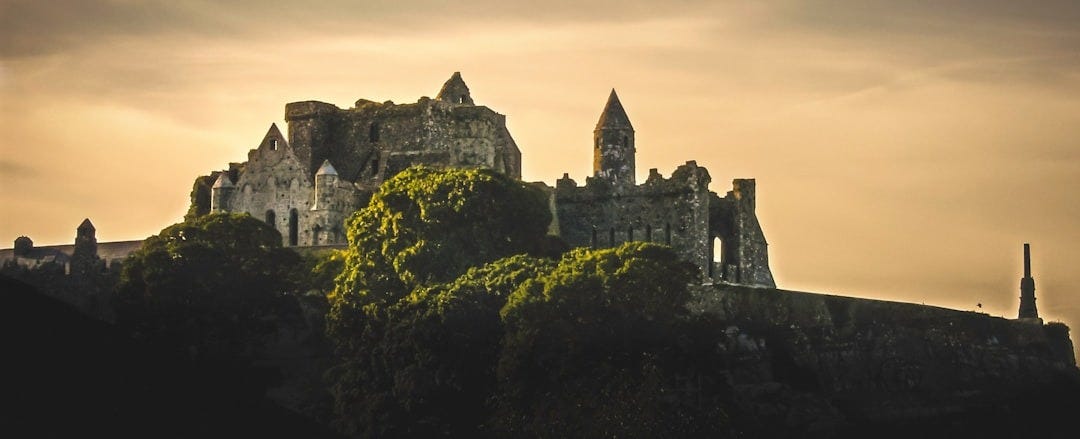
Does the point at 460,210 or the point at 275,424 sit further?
the point at 460,210

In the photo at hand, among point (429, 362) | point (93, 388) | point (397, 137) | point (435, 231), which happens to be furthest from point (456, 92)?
point (93, 388)

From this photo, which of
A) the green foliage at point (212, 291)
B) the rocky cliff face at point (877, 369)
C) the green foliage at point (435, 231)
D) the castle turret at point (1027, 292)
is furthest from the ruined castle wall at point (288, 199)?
the castle turret at point (1027, 292)

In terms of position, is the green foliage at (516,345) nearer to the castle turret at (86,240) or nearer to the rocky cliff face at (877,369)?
the rocky cliff face at (877,369)

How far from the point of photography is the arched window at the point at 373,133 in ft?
378

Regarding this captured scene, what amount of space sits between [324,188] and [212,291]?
13.1 m

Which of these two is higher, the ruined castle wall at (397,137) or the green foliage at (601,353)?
the ruined castle wall at (397,137)

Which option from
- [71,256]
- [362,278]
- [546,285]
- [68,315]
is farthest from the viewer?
[71,256]

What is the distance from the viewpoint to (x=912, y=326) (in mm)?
98938

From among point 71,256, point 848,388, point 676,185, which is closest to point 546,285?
point 848,388

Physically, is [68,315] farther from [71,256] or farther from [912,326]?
[71,256]

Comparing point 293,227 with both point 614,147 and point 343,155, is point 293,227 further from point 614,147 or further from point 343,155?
point 614,147

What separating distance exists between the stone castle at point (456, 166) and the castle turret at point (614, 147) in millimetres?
48

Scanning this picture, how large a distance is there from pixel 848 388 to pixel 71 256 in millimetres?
41266

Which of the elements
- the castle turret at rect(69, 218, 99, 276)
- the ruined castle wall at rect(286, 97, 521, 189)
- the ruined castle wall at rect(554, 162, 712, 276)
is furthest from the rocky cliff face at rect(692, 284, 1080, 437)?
the castle turret at rect(69, 218, 99, 276)
